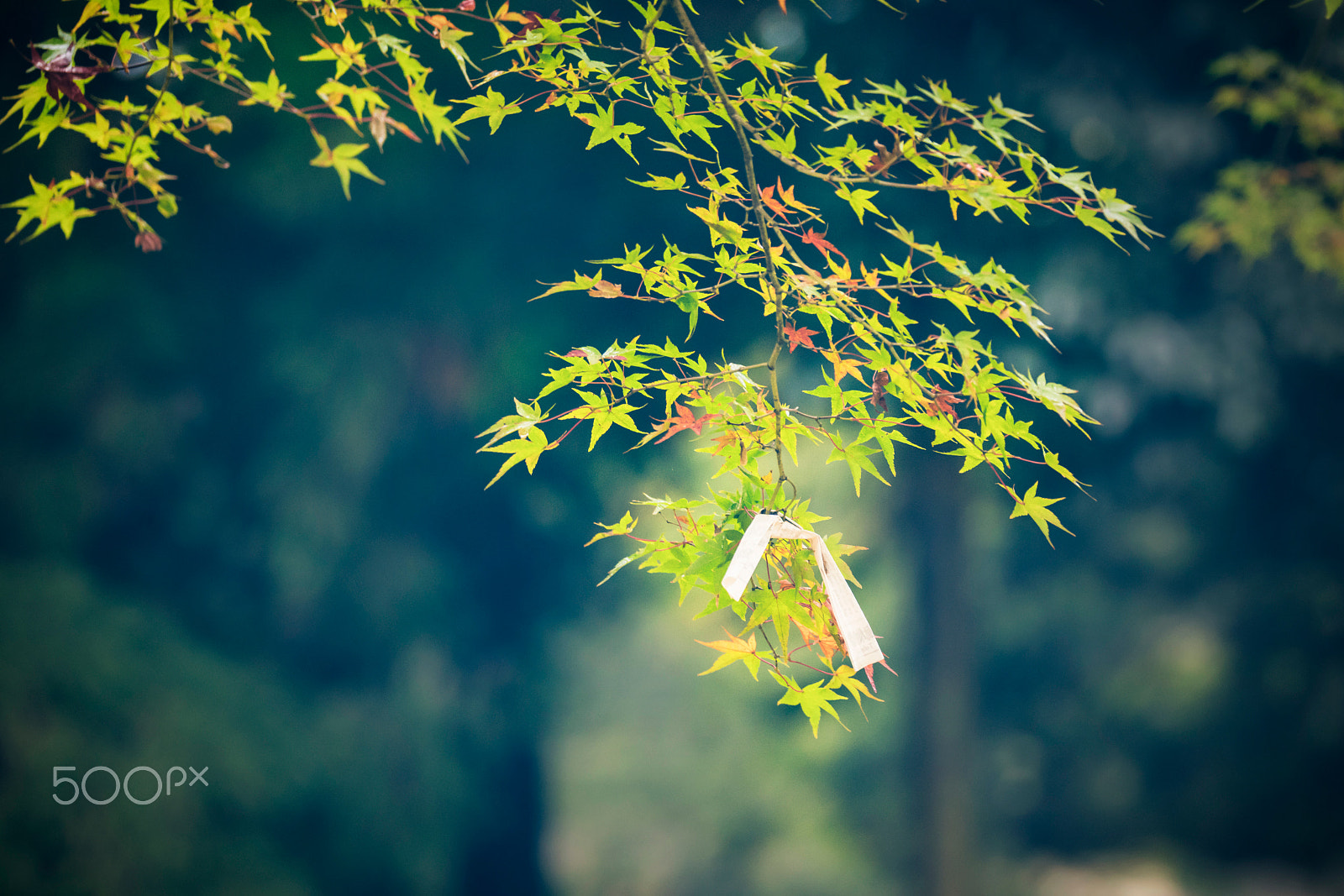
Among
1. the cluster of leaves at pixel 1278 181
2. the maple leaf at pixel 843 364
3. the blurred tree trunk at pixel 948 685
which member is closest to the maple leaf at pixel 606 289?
the maple leaf at pixel 843 364

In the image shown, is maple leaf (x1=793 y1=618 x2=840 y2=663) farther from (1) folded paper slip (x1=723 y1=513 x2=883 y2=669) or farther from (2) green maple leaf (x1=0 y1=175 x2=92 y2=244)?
(2) green maple leaf (x1=0 y1=175 x2=92 y2=244)

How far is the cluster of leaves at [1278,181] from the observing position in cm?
327

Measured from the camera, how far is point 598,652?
12.6 feet

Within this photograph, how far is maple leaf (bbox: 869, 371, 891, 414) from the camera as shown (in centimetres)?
106

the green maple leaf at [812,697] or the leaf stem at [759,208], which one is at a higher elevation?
the leaf stem at [759,208]

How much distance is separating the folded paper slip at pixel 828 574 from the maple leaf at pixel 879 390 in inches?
9.5

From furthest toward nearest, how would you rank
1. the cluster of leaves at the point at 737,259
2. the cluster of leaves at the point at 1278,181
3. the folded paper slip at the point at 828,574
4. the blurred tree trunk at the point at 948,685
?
the blurred tree trunk at the point at 948,685
the cluster of leaves at the point at 1278,181
the cluster of leaves at the point at 737,259
the folded paper slip at the point at 828,574

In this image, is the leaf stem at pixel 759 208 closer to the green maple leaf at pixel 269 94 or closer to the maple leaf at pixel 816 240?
the maple leaf at pixel 816 240

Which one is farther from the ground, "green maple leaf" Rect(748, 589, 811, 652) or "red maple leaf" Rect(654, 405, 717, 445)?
"red maple leaf" Rect(654, 405, 717, 445)

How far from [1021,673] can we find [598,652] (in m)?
2.15

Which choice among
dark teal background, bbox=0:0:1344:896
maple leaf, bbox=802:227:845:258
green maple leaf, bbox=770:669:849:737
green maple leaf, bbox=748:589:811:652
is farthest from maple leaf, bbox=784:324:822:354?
dark teal background, bbox=0:0:1344:896

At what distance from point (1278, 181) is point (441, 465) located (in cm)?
387

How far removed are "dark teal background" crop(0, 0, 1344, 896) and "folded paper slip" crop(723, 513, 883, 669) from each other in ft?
7.62

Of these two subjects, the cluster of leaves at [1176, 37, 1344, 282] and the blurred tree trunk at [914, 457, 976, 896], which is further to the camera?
the blurred tree trunk at [914, 457, 976, 896]
